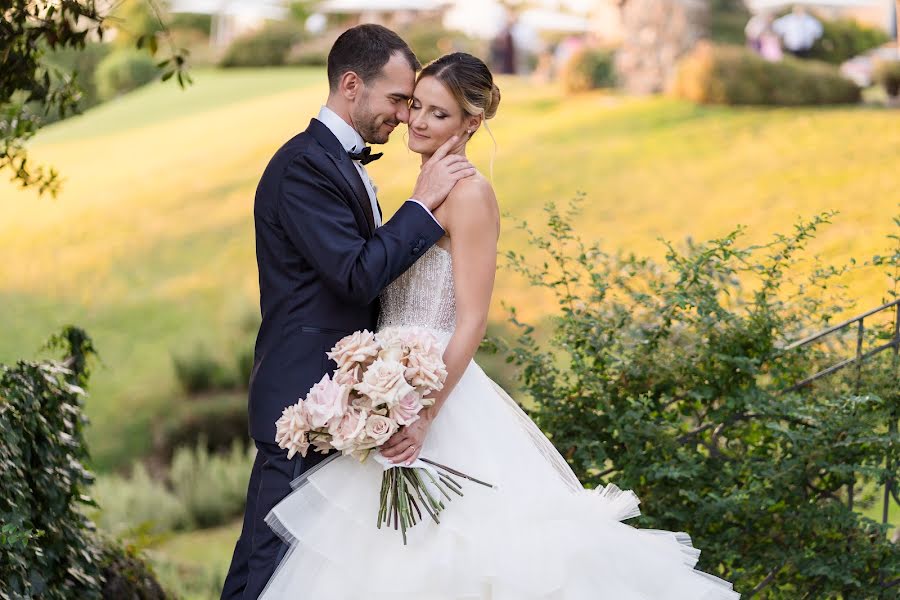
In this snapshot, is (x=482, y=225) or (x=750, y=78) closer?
(x=482, y=225)

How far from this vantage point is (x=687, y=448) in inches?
157

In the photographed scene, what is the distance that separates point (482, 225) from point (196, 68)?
72.2ft

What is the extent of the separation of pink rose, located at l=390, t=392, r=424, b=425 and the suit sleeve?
284 millimetres

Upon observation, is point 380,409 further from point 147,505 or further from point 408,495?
point 147,505

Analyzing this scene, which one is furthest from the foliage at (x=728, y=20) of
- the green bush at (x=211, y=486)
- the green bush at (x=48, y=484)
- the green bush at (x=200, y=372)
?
the green bush at (x=48, y=484)

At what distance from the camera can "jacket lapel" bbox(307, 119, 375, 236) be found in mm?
2848

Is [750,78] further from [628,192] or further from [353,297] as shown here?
[353,297]

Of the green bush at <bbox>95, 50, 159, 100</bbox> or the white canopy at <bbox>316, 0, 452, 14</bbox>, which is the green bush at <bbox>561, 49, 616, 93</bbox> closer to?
the white canopy at <bbox>316, 0, 452, 14</bbox>

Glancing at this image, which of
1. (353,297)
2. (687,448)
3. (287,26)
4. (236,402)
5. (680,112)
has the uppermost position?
(287,26)

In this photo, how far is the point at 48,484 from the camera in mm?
3500

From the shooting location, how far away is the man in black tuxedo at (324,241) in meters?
2.69

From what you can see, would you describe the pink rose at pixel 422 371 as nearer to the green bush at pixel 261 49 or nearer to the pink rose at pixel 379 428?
the pink rose at pixel 379 428

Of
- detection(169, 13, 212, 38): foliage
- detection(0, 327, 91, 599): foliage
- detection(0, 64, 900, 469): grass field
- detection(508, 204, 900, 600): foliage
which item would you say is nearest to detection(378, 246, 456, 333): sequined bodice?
detection(508, 204, 900, 600): foliage

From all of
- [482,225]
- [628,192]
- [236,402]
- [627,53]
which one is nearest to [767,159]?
[628,192]
